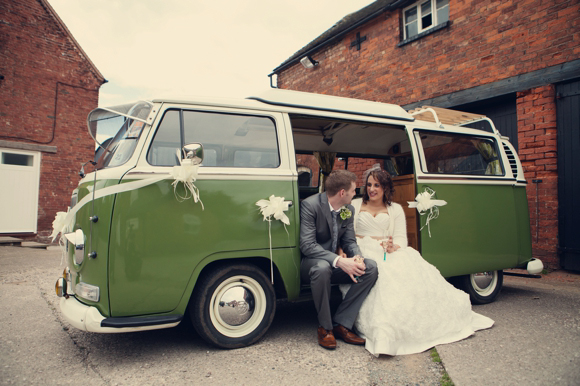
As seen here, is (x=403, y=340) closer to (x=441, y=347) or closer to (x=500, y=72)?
(x=441, y=347)

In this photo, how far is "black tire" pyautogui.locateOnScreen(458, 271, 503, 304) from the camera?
16.6 ft

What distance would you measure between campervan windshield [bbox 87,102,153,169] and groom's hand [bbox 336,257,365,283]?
208 centimetres

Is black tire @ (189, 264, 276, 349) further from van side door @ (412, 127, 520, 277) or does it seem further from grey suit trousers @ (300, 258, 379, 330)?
van side door @ (412, 127, 520, 277)

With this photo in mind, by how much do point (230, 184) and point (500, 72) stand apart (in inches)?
253

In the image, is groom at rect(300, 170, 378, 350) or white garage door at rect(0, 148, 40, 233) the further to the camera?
white garage door at rect(0, 148, 40, 233)

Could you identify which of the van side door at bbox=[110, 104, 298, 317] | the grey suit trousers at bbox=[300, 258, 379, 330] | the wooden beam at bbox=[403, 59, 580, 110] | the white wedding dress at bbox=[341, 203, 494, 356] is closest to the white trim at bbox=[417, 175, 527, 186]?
the white wedding dress at bbox=[341, 203, 494, 356]

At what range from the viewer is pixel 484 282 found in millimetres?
5246

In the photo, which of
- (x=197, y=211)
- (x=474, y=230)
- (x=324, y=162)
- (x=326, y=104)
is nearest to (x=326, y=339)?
(x=197, y=211)

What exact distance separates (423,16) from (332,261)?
7.53 metres

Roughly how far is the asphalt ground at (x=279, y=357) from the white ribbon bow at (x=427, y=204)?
4.33ft

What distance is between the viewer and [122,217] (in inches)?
121

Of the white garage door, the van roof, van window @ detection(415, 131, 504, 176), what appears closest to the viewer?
the van roof

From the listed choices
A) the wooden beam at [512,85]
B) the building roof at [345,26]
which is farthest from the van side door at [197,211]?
the building roof at [345,26]

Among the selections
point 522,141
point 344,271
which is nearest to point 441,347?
point 344,271
